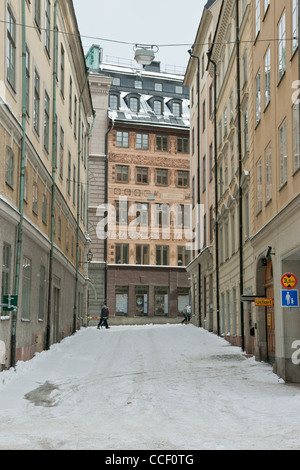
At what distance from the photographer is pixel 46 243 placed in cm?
2283

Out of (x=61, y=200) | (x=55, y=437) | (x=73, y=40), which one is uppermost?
(x=73, y=40)

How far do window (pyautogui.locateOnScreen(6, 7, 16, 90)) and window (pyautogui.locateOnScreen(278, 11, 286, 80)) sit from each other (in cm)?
693

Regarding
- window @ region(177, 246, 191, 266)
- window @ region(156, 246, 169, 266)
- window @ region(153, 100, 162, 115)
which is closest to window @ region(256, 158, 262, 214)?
window @ region(156, 246, 169, 266)

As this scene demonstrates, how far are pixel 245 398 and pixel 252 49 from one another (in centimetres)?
1292

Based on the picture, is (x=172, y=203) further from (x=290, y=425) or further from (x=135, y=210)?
(x=290, y=425)

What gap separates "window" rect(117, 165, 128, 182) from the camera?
184 feet

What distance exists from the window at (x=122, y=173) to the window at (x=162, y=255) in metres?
6.51

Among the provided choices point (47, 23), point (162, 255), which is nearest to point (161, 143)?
point (162, 255)

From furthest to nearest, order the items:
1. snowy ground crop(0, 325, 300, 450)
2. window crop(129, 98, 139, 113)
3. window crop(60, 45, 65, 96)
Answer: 1. window crop(129, 98, 139, 113)
2. window crop(60, 45, 65, 96)
3. snowy ground crop(0, 325, 300, 450)

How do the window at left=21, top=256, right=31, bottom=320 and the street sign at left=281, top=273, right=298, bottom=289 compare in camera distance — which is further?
the window at left=21, top=256, right=31, bottom=320

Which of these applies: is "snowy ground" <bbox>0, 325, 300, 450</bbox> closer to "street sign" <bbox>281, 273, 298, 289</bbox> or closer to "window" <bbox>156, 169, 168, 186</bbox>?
"street sign" <bbox>281, 273, 298, 289</bbox>

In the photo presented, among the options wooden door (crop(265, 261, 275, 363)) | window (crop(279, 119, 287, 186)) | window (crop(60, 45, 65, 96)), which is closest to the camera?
window (crop(279, 119, 287, 186))

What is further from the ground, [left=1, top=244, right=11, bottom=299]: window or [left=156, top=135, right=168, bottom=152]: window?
[left=156, top=135, right=168, bottom=152]: window

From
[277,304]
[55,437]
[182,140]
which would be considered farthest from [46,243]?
[182,140]
